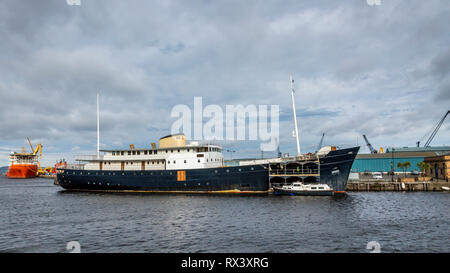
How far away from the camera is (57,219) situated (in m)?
26.1

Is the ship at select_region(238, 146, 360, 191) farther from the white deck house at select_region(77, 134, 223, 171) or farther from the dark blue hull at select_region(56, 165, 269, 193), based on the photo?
the white deck house at select_region(77, 134, 223, 171)

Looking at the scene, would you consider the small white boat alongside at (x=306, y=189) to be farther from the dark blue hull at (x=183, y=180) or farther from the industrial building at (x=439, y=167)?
the industrial building at (x=439, y=167)

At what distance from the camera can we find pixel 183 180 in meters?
43.8

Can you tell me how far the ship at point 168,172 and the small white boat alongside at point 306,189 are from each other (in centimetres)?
341

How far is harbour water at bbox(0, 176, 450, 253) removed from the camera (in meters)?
17.3

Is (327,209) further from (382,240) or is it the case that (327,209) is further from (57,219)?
(57,219)

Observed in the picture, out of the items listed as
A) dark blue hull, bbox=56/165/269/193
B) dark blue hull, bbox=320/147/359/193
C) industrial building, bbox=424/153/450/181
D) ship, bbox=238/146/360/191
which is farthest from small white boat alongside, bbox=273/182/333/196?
industrial building, bbox=424/153/450/181

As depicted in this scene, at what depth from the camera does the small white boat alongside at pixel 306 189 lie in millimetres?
37781

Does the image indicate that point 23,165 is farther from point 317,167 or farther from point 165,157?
point 317,167

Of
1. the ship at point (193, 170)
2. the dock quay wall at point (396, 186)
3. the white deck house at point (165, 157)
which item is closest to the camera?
the ship at point (193, 170)

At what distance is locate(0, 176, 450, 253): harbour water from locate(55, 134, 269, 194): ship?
9396mm

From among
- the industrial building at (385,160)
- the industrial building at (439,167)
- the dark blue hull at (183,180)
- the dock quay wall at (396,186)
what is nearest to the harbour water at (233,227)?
the dark blue hull at (183,180)
